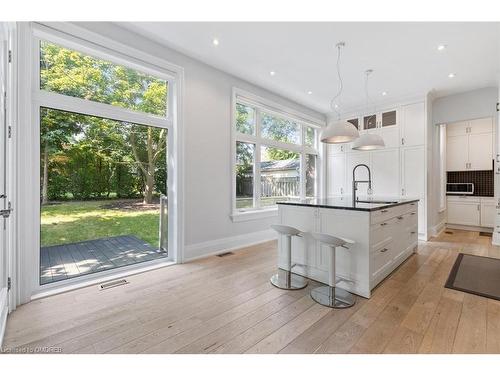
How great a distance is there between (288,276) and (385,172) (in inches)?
152

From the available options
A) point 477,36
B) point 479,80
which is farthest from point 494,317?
point 479,80

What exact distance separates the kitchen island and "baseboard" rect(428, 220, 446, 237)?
236 centimetres

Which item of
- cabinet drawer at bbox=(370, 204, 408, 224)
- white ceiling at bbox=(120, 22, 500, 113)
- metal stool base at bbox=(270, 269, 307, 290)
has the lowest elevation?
metal stool base at bbox=(270, 269, 307, 290)

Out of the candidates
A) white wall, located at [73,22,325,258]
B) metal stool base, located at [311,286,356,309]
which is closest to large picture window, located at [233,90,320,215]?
white wall, located at [73,22,325,258]

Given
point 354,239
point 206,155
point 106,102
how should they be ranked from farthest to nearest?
point 206,155, point 106,102, point 354,239

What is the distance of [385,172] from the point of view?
5.23m

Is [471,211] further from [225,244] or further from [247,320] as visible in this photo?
[247,320]

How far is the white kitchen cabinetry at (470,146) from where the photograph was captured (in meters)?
5.39

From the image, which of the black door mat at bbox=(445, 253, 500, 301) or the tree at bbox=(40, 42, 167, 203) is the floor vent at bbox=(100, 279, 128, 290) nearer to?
the tree at bbox=(40, 42, 167, 203)

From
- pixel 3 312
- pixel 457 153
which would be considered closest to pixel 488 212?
pixel 457 153

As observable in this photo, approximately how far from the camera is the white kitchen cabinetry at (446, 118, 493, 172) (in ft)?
17.7

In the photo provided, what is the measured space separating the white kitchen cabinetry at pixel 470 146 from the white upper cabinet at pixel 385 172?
2.06 meters

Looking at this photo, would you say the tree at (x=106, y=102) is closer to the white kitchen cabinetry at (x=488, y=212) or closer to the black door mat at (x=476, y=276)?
the black door mat at (x=476, y=276)
